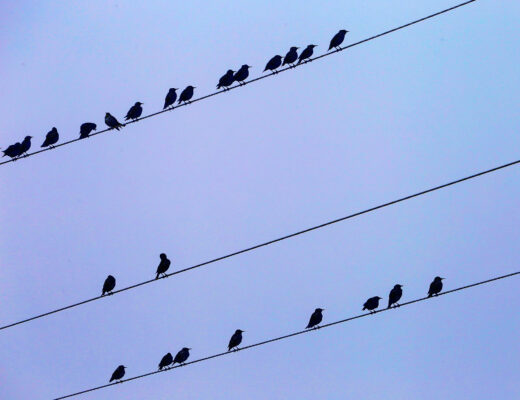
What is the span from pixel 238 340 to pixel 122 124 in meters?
5.67

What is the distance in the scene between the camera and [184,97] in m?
21.0

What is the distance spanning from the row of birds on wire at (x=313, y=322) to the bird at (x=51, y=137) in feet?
12.5

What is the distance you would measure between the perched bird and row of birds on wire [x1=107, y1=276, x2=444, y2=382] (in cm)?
382

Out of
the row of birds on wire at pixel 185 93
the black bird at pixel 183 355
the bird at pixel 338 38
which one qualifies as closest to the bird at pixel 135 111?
the row of birds on wire at pixel 185 93

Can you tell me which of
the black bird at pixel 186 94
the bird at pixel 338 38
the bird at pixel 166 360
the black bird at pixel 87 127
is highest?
the bird at pixel 338 38

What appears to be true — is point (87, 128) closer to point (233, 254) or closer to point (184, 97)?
point (184, 97)

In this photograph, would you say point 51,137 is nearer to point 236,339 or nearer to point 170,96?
point 170,96

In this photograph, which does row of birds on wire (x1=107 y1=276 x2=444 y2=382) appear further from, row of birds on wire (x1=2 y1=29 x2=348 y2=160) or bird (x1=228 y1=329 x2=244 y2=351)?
row of birds on wire (x1=2 y1=29 x2=348 y2=160)

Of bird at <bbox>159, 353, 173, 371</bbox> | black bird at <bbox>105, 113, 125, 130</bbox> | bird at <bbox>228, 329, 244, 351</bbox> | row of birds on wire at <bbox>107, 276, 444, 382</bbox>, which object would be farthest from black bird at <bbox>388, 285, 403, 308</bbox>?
black bird at <bbox>105, 113, 125, 130</bbox>

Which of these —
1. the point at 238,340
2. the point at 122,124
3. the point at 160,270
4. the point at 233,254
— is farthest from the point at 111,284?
the point at 233,254

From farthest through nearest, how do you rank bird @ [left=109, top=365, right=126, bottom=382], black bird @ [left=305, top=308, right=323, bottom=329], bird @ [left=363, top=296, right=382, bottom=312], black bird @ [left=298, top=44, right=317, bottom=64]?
bird @ [left=109, top=365, right=126, bottom=382], black bird @ [left=305, top=308, right=323, bottom=329], bird @ [left=363, top=296, right=382, bottom=312], black bird @ [left=298, top=44, right=317, bottom=64]

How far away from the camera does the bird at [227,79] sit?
65.1 feet

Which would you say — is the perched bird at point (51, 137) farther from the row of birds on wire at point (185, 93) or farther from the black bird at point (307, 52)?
the black bird at point (307, 52)

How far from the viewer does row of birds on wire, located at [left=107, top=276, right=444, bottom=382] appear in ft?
68.7
